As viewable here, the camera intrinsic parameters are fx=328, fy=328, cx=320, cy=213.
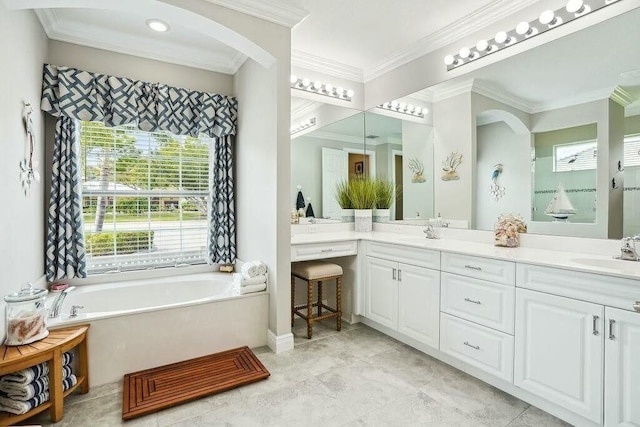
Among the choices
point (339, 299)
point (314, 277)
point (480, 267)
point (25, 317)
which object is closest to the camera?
point (25, 317)

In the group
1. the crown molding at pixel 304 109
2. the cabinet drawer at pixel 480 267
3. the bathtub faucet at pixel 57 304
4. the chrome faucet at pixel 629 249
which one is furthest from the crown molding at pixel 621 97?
the bathtub faucet at pixel 57 304

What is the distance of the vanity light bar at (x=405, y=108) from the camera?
3.14m

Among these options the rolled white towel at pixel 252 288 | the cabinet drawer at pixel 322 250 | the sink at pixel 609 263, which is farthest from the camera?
the cabinet drawer at pixel 322 250

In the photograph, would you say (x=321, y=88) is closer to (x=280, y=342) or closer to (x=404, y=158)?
(x=404, y=158)

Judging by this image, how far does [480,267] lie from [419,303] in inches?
23.8

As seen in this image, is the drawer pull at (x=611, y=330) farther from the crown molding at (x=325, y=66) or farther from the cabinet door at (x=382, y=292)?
the crown molding at (x=325, y=66)

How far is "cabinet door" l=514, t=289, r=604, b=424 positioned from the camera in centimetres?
161

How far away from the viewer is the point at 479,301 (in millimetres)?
2119

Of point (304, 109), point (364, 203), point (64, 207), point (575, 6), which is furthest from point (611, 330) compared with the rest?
point (64, 207)

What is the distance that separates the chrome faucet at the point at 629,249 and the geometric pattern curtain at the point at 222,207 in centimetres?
304

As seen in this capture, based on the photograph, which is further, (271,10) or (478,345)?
(271,10)

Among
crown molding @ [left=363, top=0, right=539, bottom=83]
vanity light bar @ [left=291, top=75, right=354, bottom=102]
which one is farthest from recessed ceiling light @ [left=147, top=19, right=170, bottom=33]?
crown molding @ [left=363, top=0, right=539, bottom=83]

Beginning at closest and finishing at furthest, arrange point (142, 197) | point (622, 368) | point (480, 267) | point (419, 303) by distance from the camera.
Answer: point (622, 368)
point (480, 267)
point (419, 303)
point (142, 197)

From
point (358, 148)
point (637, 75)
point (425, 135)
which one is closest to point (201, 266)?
point (358, 148)
